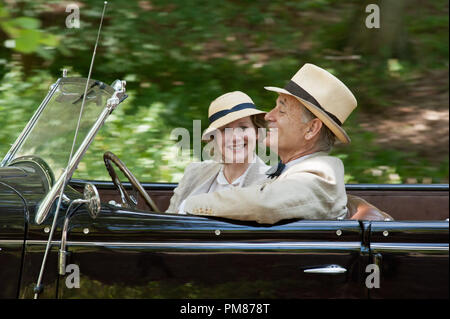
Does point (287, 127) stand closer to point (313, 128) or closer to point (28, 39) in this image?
point (313, 128)

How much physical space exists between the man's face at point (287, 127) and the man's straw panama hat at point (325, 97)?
0.18ft

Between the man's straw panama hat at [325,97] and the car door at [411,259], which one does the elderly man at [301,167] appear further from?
the car door at [411,259]

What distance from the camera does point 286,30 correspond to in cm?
681

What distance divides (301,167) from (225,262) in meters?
0.53

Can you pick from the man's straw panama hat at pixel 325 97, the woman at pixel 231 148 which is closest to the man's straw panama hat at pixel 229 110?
the woman at pixel 231 148

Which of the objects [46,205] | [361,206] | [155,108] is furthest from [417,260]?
[155,108]

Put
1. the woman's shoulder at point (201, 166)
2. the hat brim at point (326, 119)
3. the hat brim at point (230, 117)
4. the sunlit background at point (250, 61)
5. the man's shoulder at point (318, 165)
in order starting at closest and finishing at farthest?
1. the man's shoulder at point (318, 165)
2. the hat brim at point (326, 119)
3. the hat brim at point (230, 117)
4. the woman's shoulder at point (201, 166)
5. the sunlit background at point (250, 61)

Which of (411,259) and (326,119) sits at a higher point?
(326,119)

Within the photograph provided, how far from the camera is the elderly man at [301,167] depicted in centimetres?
250

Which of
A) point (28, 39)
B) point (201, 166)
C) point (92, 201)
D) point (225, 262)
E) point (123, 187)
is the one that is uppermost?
point (28, 39)

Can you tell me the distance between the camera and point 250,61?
6.66 m

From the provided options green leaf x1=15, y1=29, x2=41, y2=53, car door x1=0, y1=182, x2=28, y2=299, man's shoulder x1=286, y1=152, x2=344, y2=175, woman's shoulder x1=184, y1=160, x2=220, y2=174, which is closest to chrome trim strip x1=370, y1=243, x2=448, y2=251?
man's shoulder x1=286, y1=152, x2=344, y2=175

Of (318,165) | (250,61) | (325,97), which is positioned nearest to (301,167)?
(318,165)

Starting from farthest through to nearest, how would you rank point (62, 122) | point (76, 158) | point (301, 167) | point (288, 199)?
point (62, 122)
point (301, 167)
point (76, 158)
point (288, 199)
